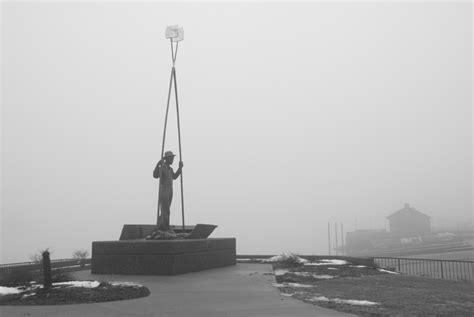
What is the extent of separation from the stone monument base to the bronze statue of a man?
1.44 m

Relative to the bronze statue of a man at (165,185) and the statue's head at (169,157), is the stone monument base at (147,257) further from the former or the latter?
the statue's head at (169,157)

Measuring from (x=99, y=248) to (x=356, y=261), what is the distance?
904cm

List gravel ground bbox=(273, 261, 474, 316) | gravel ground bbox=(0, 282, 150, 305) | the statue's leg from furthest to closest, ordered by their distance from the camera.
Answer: the statue's leg < gravel ground bbox=(0, 282, 150, 305) < gravel ground bbox=(273, 261, 474, 316)

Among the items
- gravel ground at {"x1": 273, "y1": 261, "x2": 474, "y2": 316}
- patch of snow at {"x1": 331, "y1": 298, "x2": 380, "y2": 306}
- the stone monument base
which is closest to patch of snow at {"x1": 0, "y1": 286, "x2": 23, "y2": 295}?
the stone monument base

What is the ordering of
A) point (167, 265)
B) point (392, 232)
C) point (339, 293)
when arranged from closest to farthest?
point (339, 293) < point (167, 265) < point (392, 232)

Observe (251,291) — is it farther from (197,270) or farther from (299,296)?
(197,270)

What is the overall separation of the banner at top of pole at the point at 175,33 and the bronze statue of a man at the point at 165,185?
5210 millimetres

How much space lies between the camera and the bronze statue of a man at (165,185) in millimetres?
14148

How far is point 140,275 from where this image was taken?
475 inches

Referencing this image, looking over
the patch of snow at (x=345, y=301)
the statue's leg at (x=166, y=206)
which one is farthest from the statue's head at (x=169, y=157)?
the patch of snow at (x=345, y=301)

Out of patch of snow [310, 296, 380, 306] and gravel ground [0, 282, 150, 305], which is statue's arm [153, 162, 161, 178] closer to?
gravel ground [0, 282, 150, 305]

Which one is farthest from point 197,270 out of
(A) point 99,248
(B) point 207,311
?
(B) point 207,311

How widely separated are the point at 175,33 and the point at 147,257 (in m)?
9.13

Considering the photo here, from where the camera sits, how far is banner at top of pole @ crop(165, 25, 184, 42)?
17.2 metres
